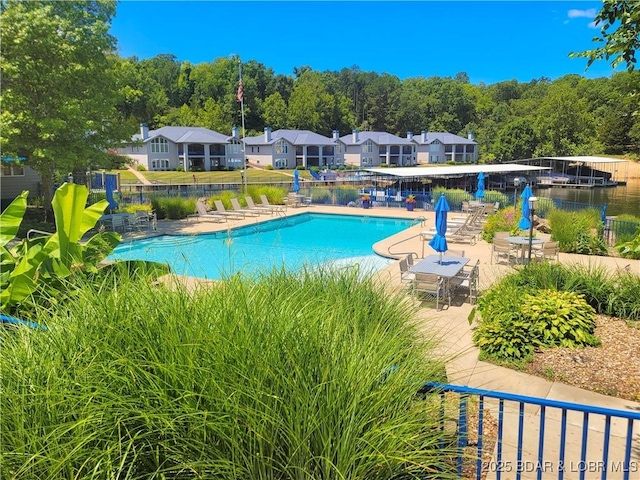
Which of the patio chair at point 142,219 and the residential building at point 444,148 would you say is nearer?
the patio chair at point 142,219

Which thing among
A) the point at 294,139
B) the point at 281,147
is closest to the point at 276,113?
the point at 294,139

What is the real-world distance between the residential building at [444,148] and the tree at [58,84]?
6554 centimetres

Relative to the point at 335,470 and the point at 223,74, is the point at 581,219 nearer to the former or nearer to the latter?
the point at 335,470

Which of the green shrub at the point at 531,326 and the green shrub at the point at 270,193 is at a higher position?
the green shrub at the point at 270,193

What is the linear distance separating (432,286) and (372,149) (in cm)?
6751

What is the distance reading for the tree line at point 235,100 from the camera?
15.5 meters

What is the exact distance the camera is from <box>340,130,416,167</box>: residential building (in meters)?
73.5

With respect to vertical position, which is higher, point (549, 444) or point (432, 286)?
point (432, 286)

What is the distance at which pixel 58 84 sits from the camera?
16.5m

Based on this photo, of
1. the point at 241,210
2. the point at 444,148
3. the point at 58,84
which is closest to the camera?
the point at 58,84

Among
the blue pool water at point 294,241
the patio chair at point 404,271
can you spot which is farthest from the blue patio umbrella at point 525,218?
the patio chair at point 404,271

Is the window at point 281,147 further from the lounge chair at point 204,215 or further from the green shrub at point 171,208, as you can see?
the lounge chair at point 204,215

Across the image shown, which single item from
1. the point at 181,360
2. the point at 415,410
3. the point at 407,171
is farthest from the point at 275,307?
the point at 407,171

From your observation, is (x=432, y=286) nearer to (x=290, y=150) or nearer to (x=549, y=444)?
Answer: (x=549, y=444)
